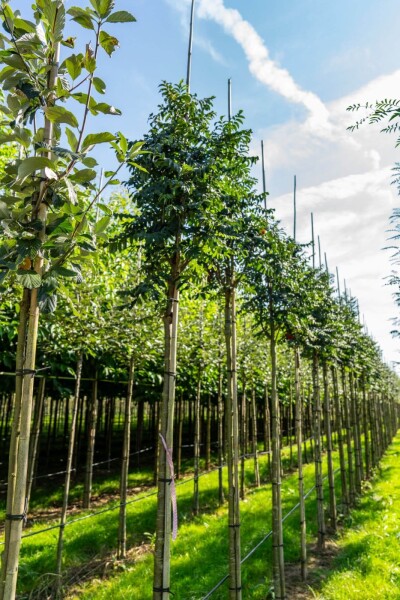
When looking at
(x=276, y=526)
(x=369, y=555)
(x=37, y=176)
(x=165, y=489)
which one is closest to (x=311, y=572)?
(x=369, y=555)

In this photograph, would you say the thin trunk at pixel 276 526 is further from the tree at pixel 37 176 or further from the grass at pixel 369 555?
the tree at pixel 37 176

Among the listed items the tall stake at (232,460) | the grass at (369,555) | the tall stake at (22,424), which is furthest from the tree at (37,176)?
the grass at (369,555)

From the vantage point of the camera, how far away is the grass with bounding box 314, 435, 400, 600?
235 inches

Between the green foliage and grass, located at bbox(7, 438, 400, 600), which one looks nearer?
the green foliage

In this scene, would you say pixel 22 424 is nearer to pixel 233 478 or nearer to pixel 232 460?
pixel 233 478

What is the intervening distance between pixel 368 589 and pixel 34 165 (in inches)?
268

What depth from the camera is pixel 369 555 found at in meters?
7.11

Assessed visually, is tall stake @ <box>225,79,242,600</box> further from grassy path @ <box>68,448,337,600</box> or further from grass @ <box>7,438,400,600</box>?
Answer: grassy path @ <box>68,448,337,600</box>

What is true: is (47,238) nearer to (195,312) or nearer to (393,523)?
(195,312)

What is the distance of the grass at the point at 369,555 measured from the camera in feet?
19.6

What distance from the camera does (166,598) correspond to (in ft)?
9.57

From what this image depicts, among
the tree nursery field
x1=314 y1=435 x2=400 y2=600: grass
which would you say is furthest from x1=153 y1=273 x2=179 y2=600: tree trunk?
x1=314 y1=435 x2=400 y2=600: grass

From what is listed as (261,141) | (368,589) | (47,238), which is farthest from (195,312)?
(47,238)

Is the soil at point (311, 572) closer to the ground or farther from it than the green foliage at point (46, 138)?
closer to the ground
